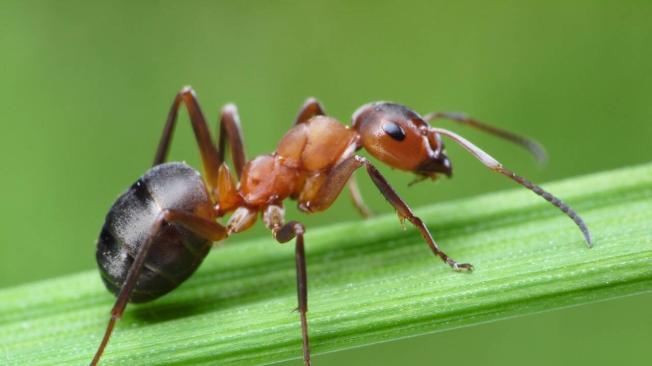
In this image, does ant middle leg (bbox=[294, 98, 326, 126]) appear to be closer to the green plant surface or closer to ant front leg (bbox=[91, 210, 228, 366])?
the green plant surface

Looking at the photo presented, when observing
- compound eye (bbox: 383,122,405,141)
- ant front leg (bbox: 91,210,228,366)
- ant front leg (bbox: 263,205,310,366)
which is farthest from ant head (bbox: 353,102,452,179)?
ant front leg (bbox: 91,210,228,366)

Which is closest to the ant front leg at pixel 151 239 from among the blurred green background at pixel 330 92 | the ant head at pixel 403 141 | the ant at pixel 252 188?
the ant at pixel 252 188

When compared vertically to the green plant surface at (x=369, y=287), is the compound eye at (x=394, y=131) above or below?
above

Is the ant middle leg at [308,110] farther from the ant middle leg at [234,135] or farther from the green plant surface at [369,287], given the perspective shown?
the green plant surface at [369,287]

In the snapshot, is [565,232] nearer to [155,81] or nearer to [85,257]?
[85,257]

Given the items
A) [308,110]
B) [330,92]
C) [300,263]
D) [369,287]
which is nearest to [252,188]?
[308,110]

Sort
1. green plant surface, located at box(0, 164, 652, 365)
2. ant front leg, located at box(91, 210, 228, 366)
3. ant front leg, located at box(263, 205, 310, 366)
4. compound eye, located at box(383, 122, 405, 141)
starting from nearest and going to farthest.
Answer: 1. green plant surface, located at box(0, 164, 652, 365)
2. ant front leg, located at box(263, 205, 310, 366)
3. ant front leg, located at box(91, 210, 228, 366)
4. compound eye, located at box(383, 122, 405, 141)

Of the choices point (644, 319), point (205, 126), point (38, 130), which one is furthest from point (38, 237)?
point (644, 319)
